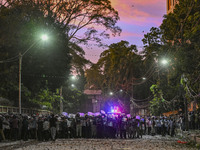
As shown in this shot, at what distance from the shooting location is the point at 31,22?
4038 cm

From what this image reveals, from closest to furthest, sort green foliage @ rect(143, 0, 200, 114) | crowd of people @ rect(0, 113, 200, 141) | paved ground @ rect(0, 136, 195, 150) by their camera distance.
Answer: paved ground @ rect(0, 136, 195, 150) → crowd of people @ rect(0, 113, 200, 141) → green foliage @ rect(143, 0, 200, 114)

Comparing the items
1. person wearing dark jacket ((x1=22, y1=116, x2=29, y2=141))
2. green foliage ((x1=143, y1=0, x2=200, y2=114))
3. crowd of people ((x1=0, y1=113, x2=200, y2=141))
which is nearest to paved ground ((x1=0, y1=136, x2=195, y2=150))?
crowd of people ((x1=0, y1=113, x2=200, y2=141))

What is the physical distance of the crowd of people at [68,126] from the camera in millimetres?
23844

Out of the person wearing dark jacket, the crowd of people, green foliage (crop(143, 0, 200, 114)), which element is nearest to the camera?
the crowd of people

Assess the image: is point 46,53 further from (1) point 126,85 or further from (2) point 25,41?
(1) point 126,85

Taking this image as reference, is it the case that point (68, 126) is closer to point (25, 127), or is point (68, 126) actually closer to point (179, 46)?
point (25, 127)

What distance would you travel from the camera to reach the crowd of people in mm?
23844

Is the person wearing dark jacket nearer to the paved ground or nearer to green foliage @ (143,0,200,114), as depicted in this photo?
the paved ground

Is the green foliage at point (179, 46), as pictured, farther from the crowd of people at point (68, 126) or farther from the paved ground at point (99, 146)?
the paved ground at point (99, 146)

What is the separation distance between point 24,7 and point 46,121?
18.0 meters

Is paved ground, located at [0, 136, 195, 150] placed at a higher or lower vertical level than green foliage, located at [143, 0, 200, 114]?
lower

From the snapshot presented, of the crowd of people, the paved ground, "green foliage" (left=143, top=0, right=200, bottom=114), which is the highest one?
"green foliage" (left=143, top=0, right=200, bottom=114)

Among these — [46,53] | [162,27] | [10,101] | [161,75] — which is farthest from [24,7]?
[161,75]

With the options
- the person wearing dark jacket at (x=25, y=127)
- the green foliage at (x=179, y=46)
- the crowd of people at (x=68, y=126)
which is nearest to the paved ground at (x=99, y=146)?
the crowd of people at (x=68, y=126)
